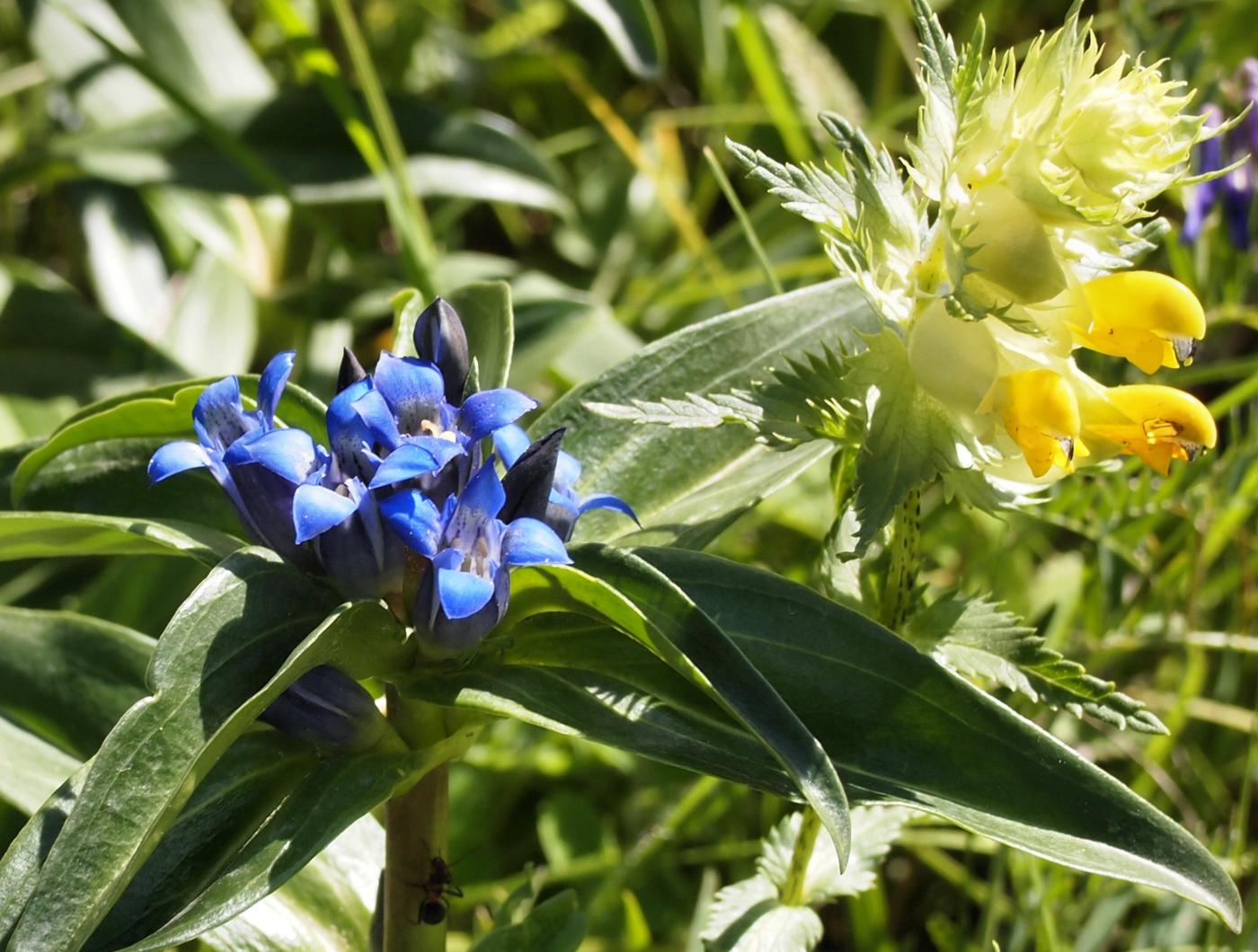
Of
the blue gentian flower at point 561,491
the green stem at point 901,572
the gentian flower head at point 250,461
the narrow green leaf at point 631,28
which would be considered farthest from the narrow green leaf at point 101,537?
the narrow green leaf at point 631,28

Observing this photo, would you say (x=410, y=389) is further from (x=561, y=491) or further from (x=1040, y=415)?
(x=1040, y=415)

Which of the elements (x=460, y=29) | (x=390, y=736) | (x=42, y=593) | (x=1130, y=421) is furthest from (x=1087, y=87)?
(x=460, y=29)

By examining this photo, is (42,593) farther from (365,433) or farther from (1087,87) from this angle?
(1087,87)

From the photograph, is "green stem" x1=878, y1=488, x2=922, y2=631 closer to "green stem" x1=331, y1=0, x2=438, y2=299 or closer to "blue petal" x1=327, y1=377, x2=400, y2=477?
"blue petal" x1=327, y1=377, x2=400, y2=477

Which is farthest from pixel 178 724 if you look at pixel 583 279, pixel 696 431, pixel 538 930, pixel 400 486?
pixel 583 279


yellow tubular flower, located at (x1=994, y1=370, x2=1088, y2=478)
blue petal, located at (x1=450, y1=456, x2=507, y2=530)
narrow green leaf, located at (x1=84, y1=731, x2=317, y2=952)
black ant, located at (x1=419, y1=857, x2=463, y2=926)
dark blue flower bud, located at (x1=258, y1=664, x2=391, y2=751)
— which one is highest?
blue petal, located at (x1=450, y1=456, x2=507, y2=530)

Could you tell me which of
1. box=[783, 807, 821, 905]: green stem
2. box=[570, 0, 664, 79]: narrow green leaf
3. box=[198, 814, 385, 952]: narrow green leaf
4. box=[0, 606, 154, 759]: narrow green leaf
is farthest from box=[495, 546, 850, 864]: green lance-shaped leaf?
box=[570, 0, 664, 79]: narrow green leaf
